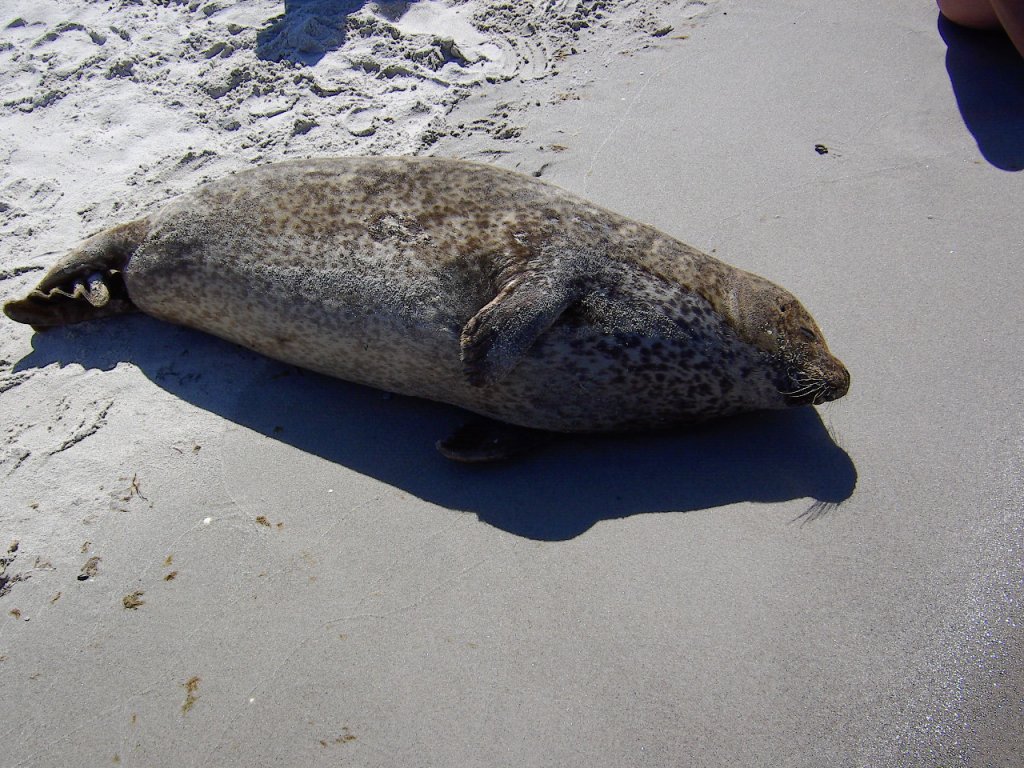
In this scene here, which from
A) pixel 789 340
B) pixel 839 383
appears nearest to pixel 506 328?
pixel 789 340

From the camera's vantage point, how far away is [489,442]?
10.4 feet

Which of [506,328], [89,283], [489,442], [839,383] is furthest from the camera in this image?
[89,283]

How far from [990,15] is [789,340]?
306 centimetres

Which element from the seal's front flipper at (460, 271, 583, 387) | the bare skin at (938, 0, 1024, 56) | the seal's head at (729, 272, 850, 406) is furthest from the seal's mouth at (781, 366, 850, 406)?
the bare skin at (938, 0, 1024, 56)

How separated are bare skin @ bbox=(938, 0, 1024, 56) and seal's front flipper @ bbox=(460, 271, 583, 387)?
11.3ft

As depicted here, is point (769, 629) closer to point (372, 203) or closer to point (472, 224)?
point (472, 224)

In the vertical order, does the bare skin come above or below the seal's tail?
above

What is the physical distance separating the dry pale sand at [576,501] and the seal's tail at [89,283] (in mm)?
104

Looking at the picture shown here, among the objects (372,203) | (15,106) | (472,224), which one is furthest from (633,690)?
(15,106)

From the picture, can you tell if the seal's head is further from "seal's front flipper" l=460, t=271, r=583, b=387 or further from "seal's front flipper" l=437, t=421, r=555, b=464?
"seal's front flipper" l=437, t=421, r=555, b=464

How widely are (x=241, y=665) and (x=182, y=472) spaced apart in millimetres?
962

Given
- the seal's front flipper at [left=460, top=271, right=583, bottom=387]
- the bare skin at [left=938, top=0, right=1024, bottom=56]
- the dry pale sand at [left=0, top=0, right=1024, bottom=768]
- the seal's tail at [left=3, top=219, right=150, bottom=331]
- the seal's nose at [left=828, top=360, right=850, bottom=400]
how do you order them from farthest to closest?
1. the bare skin at [left=938, top=0, right=1024, bottom=56]
2. the seal's tail at [left=3, top=219, right=150, bottom=331]
3. the seal's nose at [left=828, top=360, right=850, bottom=400]
4. the seal's front flipper at [left=460, top=271, right=583, bottom=387]
5. the dry pale sand at [left=0, top=0, right=1024, bottom=768]

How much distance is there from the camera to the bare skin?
4.40 meters

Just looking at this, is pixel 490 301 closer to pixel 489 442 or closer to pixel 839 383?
pixel 489 442
